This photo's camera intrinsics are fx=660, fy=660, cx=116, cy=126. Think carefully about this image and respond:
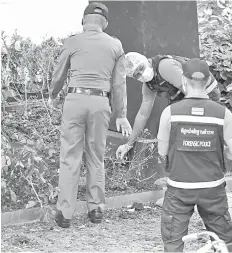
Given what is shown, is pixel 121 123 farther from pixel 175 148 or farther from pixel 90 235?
pixel 175 148

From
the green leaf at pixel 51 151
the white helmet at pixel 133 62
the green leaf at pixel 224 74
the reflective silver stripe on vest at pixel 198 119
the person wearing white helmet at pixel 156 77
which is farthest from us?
the green leaf at pixel 224 74

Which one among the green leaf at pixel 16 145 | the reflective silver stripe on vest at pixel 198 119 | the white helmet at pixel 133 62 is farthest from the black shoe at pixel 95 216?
the reflective silver stripe on vest at pixel 198 119

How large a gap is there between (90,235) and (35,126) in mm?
1785

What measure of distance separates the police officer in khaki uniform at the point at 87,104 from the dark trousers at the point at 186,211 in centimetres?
175

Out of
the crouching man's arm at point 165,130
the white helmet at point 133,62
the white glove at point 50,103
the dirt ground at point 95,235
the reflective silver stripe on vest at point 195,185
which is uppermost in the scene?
the white helmet at point 133,62

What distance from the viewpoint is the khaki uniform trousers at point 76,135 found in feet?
19.4

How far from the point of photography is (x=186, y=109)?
425cm

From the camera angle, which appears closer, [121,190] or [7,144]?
[7,144]

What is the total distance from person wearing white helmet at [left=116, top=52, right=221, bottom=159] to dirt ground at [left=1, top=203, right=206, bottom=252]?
69cm

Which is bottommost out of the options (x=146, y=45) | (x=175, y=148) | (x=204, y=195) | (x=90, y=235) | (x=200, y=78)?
(x=90, y=235)

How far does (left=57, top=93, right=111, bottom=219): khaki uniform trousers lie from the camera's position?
19.4 feet

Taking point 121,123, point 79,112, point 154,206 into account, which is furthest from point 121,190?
point 79,112

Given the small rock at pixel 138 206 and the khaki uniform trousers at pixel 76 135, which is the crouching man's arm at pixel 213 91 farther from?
the small rock at pixel 138 206

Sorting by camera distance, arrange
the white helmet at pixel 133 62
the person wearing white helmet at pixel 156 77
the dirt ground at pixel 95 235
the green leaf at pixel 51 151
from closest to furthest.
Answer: the dirt ground at pixel 95 235 < the person wearing white helmet at pixel 156 77 < the white helmet at pixel 133 62 < the green leaf at pixel 51 151
